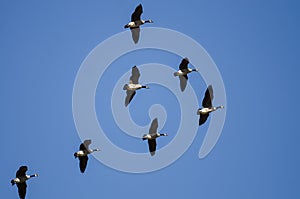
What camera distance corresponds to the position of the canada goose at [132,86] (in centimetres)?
5966

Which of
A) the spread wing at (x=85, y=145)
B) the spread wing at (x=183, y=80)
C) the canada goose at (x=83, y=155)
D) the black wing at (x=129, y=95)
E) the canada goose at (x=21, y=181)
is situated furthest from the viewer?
the spread wing at (x=183, y=80)

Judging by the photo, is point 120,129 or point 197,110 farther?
point 120,129

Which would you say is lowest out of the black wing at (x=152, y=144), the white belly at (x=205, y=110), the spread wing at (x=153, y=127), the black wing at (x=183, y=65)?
the black wing at (x=152, y=144)

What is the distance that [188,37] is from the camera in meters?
66.4

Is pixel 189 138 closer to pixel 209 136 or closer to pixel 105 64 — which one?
pixel 209 136

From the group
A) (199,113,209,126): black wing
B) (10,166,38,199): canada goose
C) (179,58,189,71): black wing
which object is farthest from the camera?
(179,58,189,71): black wing

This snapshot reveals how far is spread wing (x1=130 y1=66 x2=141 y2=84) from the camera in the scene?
2344 inches

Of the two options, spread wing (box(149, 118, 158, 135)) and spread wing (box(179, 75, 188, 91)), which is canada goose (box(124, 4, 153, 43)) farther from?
spread wing (box(149, 118, 158, 135))

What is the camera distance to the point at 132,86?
2368 inches

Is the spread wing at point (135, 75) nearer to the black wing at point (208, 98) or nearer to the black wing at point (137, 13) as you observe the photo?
the black wing at point (137, 13)

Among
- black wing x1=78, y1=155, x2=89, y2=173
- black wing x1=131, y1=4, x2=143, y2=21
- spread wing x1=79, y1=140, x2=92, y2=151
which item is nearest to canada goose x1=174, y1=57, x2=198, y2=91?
black wing x1=131, y1=4, x2=143, y2=21

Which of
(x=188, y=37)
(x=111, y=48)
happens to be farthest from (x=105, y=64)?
(x=188, y=37)

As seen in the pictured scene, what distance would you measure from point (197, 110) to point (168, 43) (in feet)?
21.7

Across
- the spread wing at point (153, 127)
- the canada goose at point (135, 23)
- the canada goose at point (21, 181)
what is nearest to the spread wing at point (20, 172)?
the canada goose at point (21, 181)
